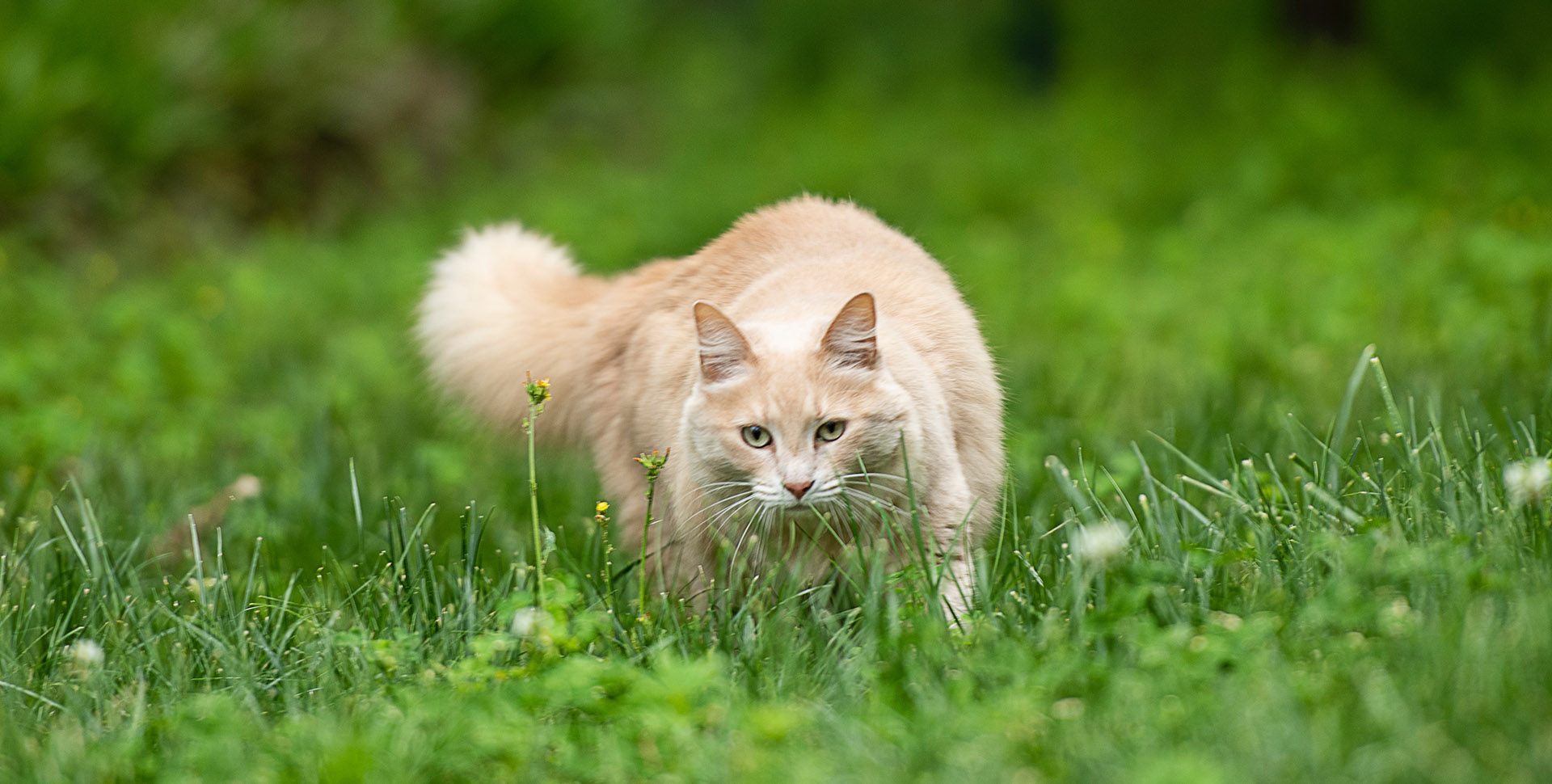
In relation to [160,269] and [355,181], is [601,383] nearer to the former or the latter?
[160,269]

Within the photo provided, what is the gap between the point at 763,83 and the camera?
43.5ft

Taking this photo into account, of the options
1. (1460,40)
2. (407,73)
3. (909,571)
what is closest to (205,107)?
(407,73)

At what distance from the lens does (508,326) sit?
11.3ft

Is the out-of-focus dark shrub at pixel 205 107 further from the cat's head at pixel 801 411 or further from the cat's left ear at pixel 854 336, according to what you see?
the cat's left ear at pixel 854 336

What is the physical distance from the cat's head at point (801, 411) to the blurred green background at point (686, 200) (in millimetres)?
541

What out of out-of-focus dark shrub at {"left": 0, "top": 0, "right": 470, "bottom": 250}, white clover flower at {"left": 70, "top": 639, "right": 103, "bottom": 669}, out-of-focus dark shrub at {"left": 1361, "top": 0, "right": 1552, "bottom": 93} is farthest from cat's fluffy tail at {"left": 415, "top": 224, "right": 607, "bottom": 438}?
out-of-focus dark shrub at {"left": 1361, "top": 0, "right": 1552, "bottom": 93}

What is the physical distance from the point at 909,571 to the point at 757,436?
47cm

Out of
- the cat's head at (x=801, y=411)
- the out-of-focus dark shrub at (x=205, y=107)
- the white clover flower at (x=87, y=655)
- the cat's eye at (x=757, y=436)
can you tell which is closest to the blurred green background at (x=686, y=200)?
the out-of-focus dark shrub at (x=205, y=107)

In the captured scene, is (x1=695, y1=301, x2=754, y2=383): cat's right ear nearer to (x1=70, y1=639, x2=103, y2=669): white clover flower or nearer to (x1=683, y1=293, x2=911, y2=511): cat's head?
(x1=683, y1=293, x2=911, y2=511): cat's head

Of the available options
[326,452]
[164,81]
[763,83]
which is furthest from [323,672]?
[763,83]

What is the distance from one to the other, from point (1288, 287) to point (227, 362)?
4398 millimetres

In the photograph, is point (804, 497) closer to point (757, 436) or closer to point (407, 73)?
point (757, 436)

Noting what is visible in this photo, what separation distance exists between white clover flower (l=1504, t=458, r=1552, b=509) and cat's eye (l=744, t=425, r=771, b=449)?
132 centimetres

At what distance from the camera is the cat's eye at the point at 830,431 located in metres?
2.69
